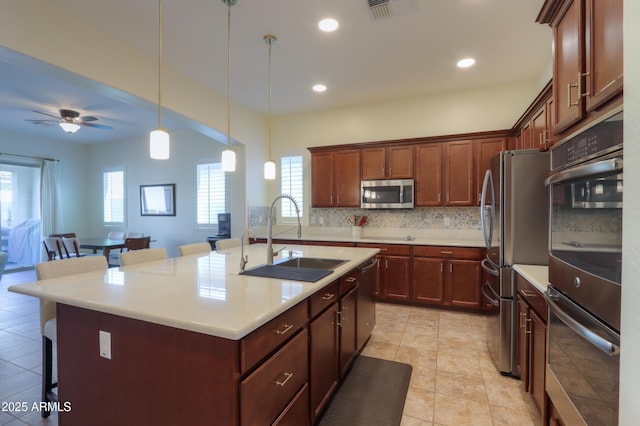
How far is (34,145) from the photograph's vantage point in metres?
6.39

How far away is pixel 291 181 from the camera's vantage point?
527 centimetres

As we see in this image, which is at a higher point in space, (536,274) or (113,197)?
(113,197)

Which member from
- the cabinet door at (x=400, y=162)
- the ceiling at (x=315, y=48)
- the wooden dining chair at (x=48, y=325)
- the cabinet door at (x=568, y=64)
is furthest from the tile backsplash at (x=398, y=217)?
the wooden dining chair at (x=48, y=325)

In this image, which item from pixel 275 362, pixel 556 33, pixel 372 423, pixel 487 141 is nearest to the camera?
pixel 275 362

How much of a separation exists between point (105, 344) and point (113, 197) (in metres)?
6.83

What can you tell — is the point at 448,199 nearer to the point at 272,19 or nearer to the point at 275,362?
the point at 272,19

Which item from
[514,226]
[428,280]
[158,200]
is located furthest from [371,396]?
[158,200]

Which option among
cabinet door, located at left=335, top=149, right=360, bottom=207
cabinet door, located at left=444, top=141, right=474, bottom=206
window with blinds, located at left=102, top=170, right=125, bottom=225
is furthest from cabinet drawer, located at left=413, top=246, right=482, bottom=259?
window with blinds, located at left=102, top=170, right=125, bottom=225

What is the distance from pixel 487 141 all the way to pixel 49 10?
4.49 meters

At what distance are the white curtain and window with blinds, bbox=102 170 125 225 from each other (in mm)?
817

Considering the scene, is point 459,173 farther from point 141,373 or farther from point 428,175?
point 141,373

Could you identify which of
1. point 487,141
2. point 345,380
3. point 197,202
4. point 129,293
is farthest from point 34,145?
point 487,141

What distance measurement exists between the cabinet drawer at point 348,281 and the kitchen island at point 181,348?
42cm

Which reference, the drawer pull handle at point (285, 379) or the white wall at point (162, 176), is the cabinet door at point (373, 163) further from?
the drawer pull handle at point (285, 379)
